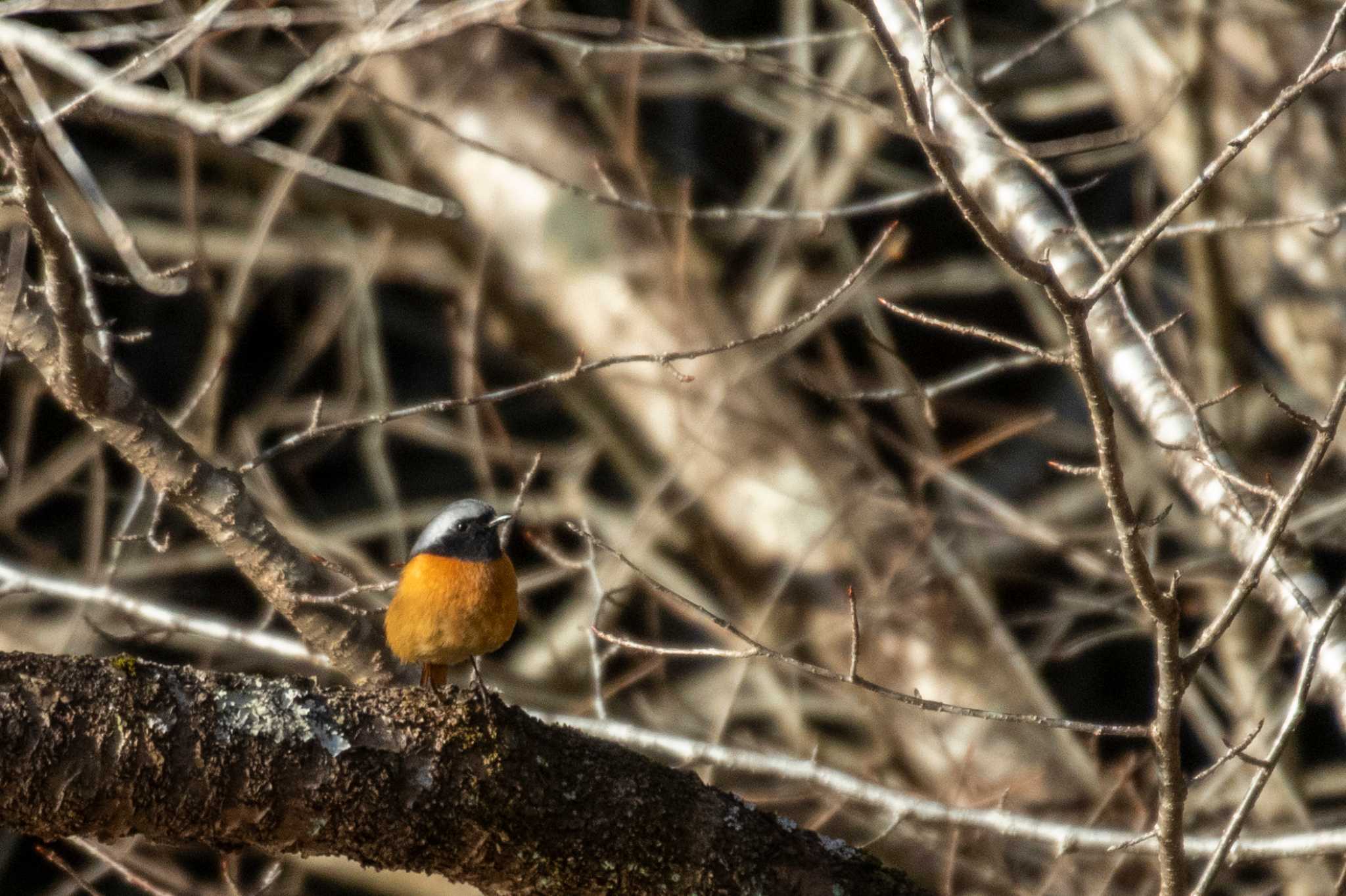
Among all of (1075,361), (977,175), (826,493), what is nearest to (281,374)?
(826,493)

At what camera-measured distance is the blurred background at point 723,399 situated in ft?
17.8

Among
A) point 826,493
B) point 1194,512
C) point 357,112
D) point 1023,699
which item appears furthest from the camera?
point 1194,512

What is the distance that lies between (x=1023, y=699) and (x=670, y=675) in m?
3.67

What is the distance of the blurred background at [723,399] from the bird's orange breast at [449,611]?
24.6 inches

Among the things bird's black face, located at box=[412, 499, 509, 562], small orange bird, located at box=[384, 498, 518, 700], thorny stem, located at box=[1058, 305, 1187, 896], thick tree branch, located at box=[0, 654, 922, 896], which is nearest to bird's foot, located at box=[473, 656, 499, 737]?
thick tree branch, located at box=[0, 654, 922, 896]

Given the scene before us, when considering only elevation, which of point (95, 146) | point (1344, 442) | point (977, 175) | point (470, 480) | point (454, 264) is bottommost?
point (470, 480)

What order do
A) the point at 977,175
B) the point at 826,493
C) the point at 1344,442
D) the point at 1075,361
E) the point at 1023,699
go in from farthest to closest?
Result: the point at 826,493 → the point at 1023,699 → the point at 1344,442 → the point at 977,175 → the point at 1075,361

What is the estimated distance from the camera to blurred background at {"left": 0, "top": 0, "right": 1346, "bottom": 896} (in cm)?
543

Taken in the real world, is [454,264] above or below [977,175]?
below

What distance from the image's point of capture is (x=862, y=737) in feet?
26.5

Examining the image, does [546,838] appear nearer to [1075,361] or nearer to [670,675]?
[1075,361]

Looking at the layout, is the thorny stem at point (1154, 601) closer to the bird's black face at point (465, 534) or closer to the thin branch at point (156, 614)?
the bird's black face at point (465, 534)

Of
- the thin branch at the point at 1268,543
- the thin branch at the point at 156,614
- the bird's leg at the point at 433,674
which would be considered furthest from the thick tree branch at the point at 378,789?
the thin branch at the point at 156,614

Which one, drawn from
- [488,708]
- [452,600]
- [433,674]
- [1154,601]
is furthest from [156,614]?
[1154,601]
